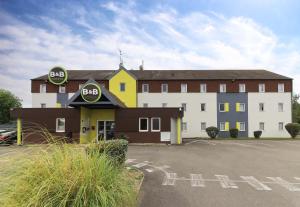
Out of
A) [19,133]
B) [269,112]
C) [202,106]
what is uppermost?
[202,106]

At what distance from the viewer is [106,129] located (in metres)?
27.4

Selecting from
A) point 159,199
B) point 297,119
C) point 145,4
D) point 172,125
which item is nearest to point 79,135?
point 172,125

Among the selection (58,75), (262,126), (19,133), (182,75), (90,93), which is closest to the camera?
(90,93)

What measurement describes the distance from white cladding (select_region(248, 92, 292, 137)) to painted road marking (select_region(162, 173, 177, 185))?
34.0m

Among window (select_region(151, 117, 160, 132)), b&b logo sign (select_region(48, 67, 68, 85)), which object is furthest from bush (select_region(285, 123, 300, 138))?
b&b logo sign (select_region(48, 67, 68, 85))

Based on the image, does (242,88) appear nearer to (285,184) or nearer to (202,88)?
(202,88)

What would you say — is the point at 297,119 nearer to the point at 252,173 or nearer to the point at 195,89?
the point at 195,89

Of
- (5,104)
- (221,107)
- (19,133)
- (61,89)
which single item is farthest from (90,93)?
(5,104)

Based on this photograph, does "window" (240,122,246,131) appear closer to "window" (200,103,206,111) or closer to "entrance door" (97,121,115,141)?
"window" (200,103,206,111)

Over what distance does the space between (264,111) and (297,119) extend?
29117mm

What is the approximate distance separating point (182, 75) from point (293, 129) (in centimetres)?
1758

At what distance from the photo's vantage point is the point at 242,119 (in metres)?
41.6

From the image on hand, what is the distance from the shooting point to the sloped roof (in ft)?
139

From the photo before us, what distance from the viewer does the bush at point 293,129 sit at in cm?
3753
